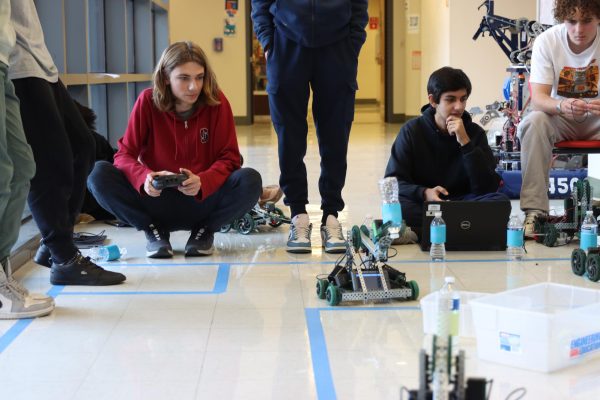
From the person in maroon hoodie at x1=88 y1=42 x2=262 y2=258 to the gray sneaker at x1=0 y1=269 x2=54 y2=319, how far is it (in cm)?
108

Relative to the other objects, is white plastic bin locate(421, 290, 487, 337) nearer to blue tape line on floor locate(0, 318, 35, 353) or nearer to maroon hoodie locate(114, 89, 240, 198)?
blue tape line on floor locate(0, 318, 35, 353)

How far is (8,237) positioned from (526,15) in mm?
9707

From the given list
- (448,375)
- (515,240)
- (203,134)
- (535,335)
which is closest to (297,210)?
(203,134)

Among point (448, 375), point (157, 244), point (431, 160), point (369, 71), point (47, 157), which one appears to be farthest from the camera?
point (369, 71)

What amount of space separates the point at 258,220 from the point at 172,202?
82 centimetres

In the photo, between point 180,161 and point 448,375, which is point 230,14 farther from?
point 448,375

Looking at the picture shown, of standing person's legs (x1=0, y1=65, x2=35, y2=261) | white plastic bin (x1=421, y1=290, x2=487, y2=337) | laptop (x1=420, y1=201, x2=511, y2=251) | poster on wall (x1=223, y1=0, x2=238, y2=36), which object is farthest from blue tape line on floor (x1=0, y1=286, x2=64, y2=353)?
poster on wall (x1=223, y1=0, x2=238, y2=36)

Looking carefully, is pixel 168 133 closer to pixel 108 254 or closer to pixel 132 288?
pixel 108 254

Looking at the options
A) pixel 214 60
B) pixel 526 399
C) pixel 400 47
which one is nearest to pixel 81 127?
pixel 526 399

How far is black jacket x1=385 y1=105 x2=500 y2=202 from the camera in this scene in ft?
15.1

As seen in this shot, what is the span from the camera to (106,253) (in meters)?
4.29

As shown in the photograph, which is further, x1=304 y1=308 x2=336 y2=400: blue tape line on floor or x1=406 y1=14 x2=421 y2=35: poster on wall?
x1=406 y1=14 x2=421 y2=35: poster on wall

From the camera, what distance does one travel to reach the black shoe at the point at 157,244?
4.34m

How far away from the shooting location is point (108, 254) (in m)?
4.28
